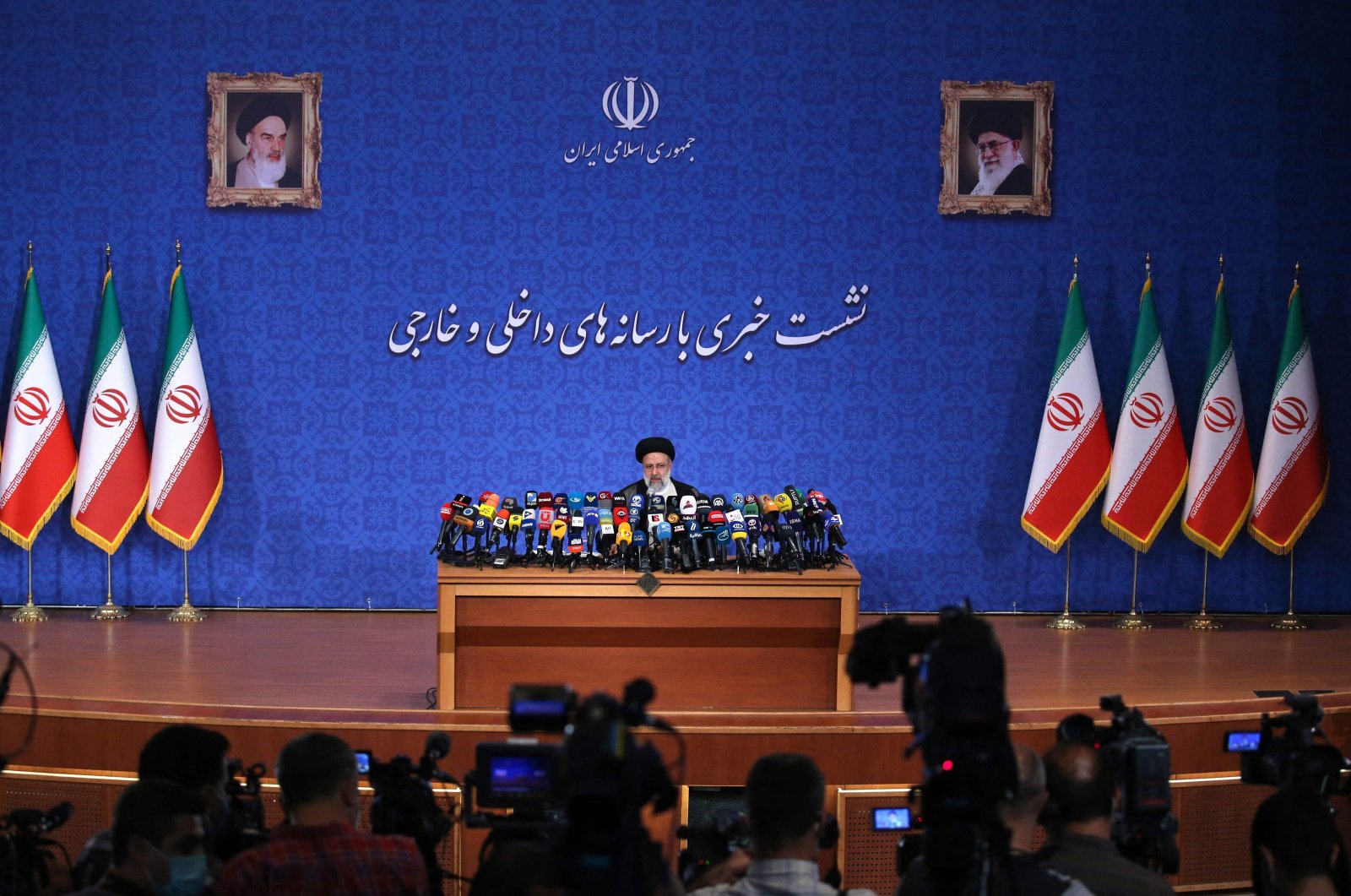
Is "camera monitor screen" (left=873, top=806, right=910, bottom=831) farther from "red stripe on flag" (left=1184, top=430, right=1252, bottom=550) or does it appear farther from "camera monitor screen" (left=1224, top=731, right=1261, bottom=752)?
"red stripe on flag" (left=1184, top=430, right=1252, bottom=550)

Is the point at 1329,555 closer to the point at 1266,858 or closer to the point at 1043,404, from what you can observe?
the point at 1043,404

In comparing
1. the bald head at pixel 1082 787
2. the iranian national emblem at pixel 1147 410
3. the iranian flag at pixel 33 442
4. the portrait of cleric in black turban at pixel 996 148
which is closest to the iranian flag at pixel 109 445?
the iranian flag at pixel 33 442

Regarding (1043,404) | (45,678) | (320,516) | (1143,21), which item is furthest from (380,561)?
(1143,21)

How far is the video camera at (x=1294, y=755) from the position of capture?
308cm

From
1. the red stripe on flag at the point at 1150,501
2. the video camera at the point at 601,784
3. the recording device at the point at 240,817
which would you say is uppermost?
the red stripe on flag at the point at 1150,501

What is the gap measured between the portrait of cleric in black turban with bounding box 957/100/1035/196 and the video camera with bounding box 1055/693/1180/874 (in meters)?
5.47

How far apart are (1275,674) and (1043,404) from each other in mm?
2317

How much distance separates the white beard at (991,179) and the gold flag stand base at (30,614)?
558 cm

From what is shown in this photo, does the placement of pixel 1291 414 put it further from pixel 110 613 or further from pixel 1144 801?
pixel 110 613

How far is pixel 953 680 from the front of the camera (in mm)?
2219

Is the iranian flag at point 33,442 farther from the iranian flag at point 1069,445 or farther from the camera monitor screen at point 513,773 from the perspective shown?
the camera monitor screen at point 513,773

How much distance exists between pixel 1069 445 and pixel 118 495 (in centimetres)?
521

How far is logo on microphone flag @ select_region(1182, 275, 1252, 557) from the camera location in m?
7.90

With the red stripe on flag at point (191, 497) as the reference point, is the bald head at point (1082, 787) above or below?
below
